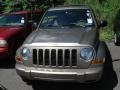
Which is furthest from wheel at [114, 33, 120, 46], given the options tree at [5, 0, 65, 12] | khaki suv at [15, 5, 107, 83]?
tree at [5, 0, 65, 12]

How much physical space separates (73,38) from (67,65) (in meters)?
0.69

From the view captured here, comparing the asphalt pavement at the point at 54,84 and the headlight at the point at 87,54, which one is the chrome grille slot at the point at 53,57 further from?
the asphalt pavement at the point at 54,84

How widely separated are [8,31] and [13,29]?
0.30 meters

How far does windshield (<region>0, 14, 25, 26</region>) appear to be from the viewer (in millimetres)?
10127

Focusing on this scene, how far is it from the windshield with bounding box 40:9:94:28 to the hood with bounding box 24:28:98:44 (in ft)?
1.62

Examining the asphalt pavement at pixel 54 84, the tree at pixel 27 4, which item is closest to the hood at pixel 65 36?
the asphalt pavement at pixel 54 84

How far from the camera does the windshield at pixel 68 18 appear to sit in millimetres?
7805

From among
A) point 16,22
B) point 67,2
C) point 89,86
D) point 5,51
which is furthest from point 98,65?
point 67,2

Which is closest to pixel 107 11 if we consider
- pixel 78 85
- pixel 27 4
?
pixel 27 4

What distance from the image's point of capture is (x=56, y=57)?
20.0ft

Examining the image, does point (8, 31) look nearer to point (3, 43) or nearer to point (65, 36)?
point (3, 43)

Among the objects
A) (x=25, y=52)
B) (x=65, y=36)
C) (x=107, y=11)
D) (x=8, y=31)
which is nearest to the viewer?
(x=25, y=52)

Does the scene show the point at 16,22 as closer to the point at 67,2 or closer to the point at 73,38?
the point at 73,38

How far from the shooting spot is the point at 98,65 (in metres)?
6.14
